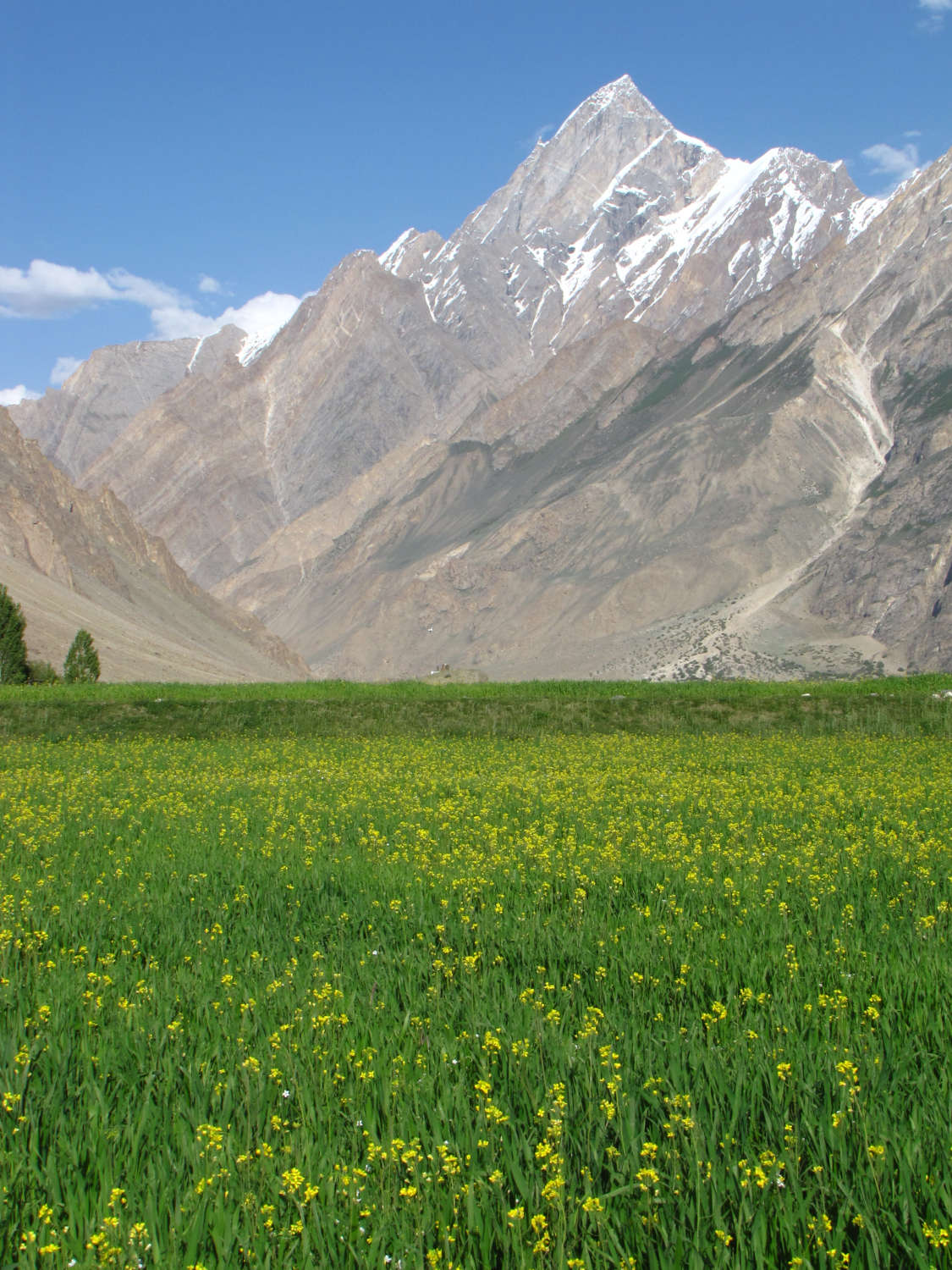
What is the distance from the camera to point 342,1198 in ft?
13.2

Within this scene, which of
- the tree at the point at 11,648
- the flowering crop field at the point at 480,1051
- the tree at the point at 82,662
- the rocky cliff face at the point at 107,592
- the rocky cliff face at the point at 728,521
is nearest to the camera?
the flowering crop field at the point at 480,1051

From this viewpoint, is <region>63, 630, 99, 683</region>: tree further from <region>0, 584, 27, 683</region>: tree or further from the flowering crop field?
the flowering crop field

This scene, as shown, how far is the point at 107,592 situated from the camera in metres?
99.2

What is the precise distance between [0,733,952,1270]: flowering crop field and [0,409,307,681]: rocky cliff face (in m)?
64.4

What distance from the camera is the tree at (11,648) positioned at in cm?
5194

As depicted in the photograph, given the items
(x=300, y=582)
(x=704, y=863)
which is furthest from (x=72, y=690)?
(x=300, y=582)

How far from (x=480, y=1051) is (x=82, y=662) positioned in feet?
170

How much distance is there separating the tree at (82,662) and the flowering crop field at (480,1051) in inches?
1655

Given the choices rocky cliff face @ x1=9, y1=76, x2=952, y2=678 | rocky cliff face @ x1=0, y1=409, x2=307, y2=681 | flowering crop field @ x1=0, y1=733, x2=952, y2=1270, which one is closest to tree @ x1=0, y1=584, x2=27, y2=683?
rocky cliff face @ x1=0, y1=409, x2=307, y2=681

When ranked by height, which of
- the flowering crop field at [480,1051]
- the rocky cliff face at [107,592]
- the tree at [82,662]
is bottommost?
the flowering crop field at [480,1051]

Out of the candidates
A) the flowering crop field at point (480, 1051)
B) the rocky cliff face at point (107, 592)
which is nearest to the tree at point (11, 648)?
the rocky cliff face at point (107, 592)

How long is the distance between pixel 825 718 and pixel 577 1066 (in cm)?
3276

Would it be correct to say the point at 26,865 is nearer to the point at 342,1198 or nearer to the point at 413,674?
the point at 342,1198

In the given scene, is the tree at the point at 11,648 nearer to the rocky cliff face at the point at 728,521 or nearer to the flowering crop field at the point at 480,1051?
the flowering crop field at the point at 480,1051
